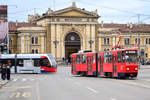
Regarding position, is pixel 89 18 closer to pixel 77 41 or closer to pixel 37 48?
pixel 77 41

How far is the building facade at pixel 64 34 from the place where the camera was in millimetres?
102250

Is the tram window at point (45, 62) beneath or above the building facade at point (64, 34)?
beneath

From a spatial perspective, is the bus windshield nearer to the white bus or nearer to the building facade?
the white bus

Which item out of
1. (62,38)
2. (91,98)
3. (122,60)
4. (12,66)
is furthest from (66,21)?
(91,98)

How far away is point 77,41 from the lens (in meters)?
105

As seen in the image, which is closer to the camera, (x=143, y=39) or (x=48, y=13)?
(x=48, y=13)

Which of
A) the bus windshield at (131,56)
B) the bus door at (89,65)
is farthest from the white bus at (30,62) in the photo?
the bus windshield at (131,56)

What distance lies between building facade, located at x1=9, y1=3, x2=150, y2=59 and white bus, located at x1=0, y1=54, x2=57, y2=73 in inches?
1590

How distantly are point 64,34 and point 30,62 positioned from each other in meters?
45.6

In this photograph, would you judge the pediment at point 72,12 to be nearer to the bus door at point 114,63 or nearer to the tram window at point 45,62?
the tram window at point 45,62

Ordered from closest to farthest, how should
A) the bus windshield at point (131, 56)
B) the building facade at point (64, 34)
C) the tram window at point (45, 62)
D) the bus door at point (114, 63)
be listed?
1. the bus windshield at point (131, 56)
2. the bus door at point (114, 63)
3. the tram window at point (45, 62)
4. the building facade at point (64, 34)

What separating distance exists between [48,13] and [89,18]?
10.9 m

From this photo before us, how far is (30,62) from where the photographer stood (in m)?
58.5

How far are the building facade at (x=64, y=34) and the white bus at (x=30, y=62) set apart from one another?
40398 millimetres
